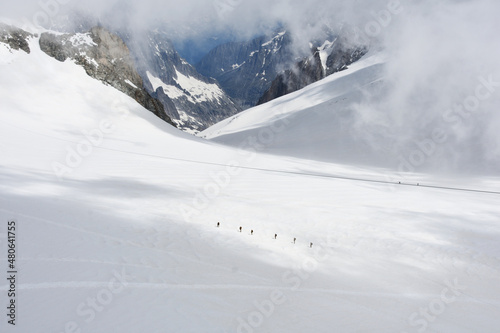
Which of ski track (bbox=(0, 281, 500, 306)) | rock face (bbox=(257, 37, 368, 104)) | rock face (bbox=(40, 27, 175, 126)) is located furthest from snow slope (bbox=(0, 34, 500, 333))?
rock face (bbox=(257, 37, 368, 104))

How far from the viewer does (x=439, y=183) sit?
933 inches

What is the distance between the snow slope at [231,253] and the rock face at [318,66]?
122734mm

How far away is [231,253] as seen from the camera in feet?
24.1

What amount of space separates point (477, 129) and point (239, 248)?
40.2 metres

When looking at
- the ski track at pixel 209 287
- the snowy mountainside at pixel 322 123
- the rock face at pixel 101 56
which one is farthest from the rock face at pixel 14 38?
the ski track at pixel 209 287

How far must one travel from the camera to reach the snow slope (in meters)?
4.87

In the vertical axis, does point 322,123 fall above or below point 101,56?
below

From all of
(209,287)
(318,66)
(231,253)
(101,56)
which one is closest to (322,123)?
(101,56)

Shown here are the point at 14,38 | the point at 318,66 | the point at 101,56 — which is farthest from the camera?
the point at 318,66

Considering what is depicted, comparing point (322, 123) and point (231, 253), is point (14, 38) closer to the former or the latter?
point (322, 123)

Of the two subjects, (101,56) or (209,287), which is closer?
(209,287)

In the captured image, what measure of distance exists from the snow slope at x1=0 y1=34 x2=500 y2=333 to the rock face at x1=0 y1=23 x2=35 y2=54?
3022 cm

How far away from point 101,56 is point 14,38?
536 inches

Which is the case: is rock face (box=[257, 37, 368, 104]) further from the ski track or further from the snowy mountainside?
the ski track
